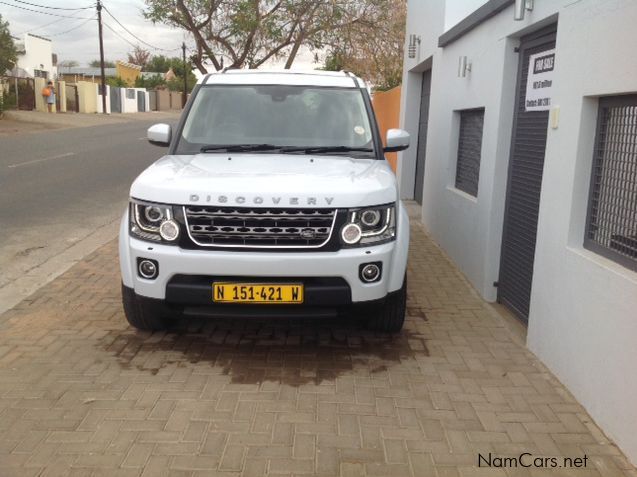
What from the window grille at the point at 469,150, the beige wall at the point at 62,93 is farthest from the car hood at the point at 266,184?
the beige wall at the point at 62,93

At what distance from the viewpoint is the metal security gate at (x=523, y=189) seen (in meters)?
5.21

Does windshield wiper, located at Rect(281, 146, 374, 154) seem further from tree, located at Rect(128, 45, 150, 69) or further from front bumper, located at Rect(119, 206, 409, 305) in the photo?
tree, located at Rect(128, 45, 150, 69)

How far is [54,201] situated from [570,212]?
363 inches

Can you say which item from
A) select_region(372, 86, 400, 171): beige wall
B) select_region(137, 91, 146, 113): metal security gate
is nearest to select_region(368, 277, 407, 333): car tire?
select_region(372, 86, 400, 171): beige wall

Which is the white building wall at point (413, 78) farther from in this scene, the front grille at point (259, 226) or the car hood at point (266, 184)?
the front grille at point (259, 226)

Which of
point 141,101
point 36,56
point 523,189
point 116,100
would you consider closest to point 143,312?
point 523,189

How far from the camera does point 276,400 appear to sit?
13.2 feet

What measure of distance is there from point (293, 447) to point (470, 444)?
0.97m

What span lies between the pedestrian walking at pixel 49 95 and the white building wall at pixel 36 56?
1803cm

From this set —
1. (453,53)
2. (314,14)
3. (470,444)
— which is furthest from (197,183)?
(314,14)

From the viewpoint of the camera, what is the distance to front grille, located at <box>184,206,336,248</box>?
425 centimetres

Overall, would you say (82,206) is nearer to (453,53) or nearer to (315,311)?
(453,53)

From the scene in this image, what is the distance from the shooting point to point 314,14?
20.8m

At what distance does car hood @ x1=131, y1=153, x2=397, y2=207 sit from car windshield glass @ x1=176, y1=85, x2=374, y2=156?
0.51 m
